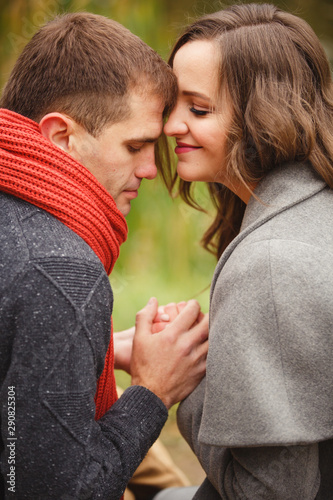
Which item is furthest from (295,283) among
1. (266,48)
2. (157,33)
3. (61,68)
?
(157,33)

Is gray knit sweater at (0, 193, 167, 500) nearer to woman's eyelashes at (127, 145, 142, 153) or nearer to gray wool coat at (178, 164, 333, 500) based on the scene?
gray wool coat at (178, 164, 333, 500)

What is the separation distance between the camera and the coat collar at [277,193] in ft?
5.70

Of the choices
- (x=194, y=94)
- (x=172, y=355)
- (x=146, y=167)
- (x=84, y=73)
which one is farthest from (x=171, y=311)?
(x=84, y=73)

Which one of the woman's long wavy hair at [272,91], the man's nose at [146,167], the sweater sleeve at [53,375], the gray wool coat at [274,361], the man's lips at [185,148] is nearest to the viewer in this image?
the sweater sleeve at [53,375]

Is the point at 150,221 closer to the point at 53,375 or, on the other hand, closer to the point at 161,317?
the point at 161,317

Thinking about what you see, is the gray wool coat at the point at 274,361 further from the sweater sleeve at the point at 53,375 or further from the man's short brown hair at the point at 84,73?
the man's short brown hair at the point at 84,73

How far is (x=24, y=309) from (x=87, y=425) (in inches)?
13.4

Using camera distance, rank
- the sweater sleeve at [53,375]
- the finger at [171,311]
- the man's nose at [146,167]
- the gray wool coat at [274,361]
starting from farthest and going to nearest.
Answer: the finger at [171,311], the man's nose at [146,167], the gray wool coat at [274,361], the sweater sleeve at [53,375]

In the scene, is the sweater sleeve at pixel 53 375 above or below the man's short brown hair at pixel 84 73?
below

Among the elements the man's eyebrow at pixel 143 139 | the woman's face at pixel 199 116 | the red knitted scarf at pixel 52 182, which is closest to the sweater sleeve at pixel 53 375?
the red knitted scarf at pixel 52 182

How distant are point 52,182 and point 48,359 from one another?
1.55ft

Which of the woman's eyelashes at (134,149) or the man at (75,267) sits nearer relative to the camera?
the man at (75,267)

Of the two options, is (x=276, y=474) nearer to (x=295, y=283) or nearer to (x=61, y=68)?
(x=295, y=283)

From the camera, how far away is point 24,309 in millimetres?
1368
